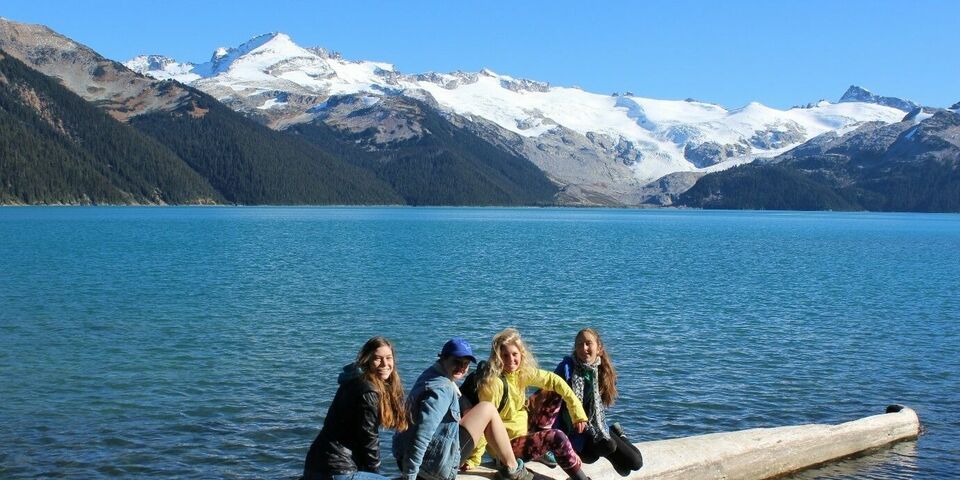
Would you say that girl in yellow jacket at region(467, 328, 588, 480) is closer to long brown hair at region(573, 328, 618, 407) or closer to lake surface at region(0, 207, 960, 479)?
long brown hair at region(573, 328, 618, 407)

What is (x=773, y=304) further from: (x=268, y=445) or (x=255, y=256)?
(x=255, y=256)

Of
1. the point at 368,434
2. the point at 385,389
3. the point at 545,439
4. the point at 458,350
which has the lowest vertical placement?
the point at 545,439

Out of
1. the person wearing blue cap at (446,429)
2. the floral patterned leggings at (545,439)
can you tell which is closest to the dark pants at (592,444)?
the floral patterned leggings at (545,439)

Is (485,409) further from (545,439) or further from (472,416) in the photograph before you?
(545,439)

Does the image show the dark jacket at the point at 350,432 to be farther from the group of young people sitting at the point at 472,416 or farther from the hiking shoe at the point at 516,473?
the hiking shoe at the point at 516,473

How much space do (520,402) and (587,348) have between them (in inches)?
50.1

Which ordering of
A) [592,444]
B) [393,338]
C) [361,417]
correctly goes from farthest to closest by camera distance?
1. [393,338]
2. [592,444]
3. [361,417]

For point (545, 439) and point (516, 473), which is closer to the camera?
point (516, 473)

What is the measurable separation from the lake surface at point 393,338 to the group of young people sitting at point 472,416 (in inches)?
226

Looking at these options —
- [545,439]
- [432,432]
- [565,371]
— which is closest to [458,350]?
[432,432]

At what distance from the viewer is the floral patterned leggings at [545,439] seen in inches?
517

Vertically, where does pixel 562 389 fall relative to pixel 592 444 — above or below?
above

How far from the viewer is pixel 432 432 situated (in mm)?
12062

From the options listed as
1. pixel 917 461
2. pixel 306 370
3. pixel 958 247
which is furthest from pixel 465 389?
pixel 958 247
